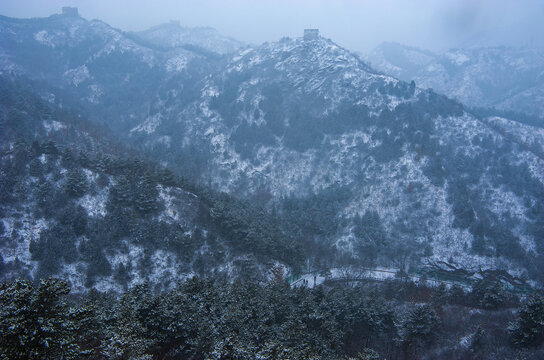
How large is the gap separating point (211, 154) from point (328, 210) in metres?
70.0

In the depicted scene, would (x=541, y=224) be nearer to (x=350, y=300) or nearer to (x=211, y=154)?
(x=350, y=300)

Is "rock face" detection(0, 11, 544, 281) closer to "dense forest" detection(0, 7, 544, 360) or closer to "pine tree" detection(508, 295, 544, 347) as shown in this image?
"dense forest" detection(0, 7, 544, 360)

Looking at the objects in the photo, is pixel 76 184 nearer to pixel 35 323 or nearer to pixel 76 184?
pixel 76 184

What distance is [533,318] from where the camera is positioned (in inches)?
1852

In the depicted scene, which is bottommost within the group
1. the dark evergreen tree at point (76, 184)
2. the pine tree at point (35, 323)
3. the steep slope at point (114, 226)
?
the steep slope at point (114, 226)

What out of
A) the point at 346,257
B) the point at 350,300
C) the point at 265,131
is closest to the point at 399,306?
the point at 350,300

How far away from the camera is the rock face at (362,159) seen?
114562mm

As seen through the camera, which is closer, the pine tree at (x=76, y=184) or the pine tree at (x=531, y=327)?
the pine tree at (x=531, y=327)

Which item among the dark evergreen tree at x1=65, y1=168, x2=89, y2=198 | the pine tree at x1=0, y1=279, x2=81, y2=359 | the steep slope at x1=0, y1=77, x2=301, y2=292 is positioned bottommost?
the steep slope at x1=0, y1=77, x2=301, y2=292

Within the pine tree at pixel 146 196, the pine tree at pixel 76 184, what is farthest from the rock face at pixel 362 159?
the pine tree at pixel 76 184

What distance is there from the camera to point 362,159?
14712 centimetres

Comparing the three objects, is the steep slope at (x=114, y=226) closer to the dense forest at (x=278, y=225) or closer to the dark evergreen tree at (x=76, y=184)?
the dark evergreen tree at (x=76, y=184)

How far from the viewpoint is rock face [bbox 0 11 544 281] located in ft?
376

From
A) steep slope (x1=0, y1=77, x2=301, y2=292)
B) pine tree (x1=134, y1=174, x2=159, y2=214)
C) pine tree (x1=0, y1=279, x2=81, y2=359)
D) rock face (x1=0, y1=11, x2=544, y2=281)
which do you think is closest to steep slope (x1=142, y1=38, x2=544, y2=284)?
rock face (x1=0, y1=11, x2=544, y2=281)
